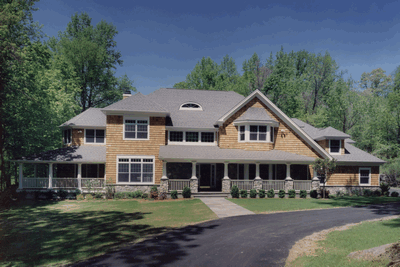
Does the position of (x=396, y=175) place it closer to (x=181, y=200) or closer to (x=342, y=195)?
(x=342, y=195)

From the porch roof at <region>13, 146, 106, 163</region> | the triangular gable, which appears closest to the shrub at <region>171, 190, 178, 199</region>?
the porch roof at <region>13, 146, 106, 163</region>

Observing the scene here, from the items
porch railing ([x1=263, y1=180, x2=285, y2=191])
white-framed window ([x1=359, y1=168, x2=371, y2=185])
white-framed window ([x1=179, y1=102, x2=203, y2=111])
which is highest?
white-framed window ([x1=179, y1=102, x2=203, y2=111])

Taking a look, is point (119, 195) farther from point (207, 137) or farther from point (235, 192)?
point (235, 192)

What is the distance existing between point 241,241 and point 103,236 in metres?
5.76

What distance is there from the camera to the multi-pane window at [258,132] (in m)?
24.2

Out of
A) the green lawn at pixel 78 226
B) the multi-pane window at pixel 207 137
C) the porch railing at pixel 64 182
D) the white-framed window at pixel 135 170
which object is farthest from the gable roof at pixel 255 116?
the porch railing at pixel 64 182

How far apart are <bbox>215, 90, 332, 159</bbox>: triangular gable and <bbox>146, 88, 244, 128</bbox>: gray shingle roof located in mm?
2116

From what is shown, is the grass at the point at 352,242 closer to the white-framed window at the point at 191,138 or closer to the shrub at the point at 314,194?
the shrub at the point at 314,194

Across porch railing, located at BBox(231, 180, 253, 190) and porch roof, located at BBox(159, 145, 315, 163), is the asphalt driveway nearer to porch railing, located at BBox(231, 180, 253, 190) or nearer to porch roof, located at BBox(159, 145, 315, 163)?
porch roof, located at BBox(159, 145, 315, 163)

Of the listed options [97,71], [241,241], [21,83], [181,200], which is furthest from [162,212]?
[97,71]

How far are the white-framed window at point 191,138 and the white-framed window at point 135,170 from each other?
315 centimetres

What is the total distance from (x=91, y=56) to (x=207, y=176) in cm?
2894

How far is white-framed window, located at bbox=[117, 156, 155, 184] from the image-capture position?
74.5 feet

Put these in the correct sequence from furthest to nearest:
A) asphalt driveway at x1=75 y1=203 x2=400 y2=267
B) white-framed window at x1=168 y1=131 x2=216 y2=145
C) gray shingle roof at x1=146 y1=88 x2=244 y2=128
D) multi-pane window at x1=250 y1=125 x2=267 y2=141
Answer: gray shingle roof at x1=146 y1=88 x2=244 y2=128 < white-framed window at x1=168 y1=131 x2=216 y2=145 < multi-pane window at x1=250 y1=125 x2=267 y2=141 < asphalt driveway at x1=75 y1=203 x2=400 y2=267
